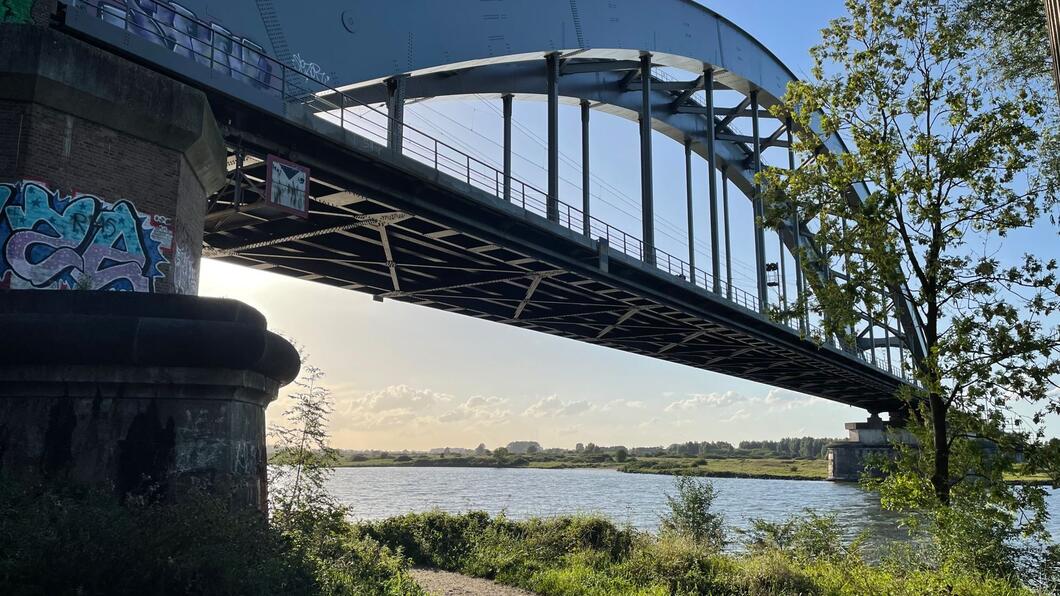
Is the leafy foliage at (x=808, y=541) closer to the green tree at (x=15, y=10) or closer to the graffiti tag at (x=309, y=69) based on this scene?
the green tree at (x=15, y=10)

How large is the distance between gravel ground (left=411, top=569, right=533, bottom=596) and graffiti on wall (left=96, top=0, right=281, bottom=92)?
37.4 feet

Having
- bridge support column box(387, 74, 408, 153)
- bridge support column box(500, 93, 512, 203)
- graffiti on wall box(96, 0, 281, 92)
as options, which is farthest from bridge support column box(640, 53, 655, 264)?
graffiti on wall box(96, 0, 281, 92)

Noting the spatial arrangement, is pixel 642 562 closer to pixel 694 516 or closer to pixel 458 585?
pixel 458 585

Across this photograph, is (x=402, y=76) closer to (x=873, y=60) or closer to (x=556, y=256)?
(x=556, y=256)

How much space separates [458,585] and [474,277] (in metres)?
19.0

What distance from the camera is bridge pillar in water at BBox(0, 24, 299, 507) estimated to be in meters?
7.94

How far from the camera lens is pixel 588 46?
3547 centimetres

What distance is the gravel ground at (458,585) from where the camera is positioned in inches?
557

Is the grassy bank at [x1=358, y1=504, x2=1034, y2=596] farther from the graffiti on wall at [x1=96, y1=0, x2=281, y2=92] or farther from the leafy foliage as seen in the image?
the graffiti on wall at [x1=96, y1=0, x2=281, y2=92]

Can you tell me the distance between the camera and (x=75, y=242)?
1023cm

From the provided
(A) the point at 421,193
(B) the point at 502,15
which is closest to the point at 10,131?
(A) the point at 421,193

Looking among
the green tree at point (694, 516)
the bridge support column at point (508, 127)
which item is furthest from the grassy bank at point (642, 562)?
the bridge support column at point (508, 127)

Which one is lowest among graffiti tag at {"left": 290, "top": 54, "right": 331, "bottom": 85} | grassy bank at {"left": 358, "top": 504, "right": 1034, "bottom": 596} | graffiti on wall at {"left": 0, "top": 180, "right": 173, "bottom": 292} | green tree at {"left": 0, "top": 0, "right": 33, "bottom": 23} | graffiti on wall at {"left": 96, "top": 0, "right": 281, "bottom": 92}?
grassy bank at {"left": 358, "top": 504, "right": 1034, "bottom": 596}

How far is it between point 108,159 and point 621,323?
33258 mm
